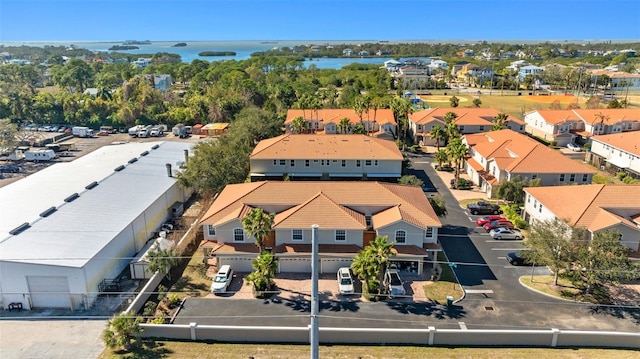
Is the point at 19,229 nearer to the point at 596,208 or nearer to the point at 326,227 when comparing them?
the point at 326,227

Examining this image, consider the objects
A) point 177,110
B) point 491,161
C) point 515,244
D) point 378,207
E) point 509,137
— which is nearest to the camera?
point 378,207

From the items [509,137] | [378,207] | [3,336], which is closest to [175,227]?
[3,336]

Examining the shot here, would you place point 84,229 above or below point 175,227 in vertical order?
above

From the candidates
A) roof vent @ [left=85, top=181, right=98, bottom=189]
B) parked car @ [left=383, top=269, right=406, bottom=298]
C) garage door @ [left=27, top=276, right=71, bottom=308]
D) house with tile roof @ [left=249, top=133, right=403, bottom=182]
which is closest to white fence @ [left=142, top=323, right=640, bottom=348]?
parked car @ [left=383, top=269, right=406, bottom=298]

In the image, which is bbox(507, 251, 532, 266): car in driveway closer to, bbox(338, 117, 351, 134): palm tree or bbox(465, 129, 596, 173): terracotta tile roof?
bbox(465, 129, 596, 173): terracotta tile roof

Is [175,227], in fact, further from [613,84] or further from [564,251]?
[613,84]

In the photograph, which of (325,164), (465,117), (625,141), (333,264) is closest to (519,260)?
(333,264)

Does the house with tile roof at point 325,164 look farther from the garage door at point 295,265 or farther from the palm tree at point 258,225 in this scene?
the palm tree at point 258,225
